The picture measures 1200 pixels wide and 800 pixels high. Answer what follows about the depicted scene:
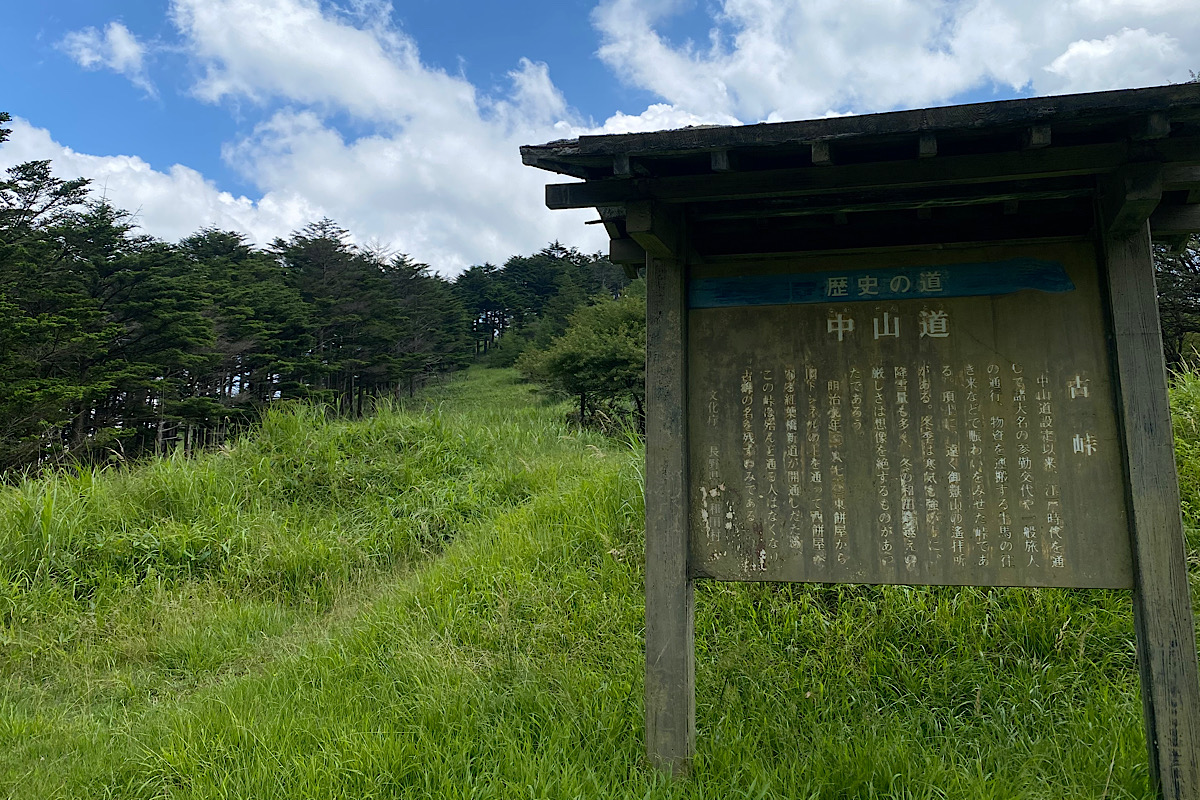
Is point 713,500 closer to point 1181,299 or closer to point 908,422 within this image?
point 908,422

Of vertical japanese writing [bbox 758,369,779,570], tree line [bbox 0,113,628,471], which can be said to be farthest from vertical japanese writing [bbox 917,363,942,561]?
tree line [bbox 0,113,628,471]

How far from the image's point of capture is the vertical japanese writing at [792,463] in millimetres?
2980

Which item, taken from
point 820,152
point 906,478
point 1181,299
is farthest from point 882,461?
point 1181,299

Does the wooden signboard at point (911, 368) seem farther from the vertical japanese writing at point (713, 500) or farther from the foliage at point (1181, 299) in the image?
the foliage at point (1181, 299)

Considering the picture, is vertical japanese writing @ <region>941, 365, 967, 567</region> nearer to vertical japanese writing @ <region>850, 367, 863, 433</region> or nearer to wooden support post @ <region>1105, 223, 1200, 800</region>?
vertical japanese writing @ <region>850, 367, 863, 433</region>

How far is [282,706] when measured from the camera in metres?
3.58

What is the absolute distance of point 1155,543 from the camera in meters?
2.65

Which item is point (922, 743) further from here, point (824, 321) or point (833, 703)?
point (824, 321)

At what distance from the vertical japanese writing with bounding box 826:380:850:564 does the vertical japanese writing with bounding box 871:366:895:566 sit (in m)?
0.14

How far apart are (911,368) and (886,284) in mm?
375

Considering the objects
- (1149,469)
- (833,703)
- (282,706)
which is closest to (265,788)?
(282,706)

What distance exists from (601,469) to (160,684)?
4170 mm

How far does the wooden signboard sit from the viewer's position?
8.58ft

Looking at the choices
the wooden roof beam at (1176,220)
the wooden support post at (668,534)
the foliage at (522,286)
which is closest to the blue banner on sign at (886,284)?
the wooden support post at (668,534)
